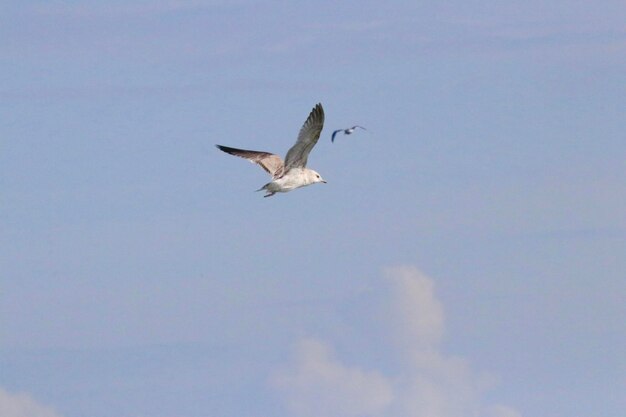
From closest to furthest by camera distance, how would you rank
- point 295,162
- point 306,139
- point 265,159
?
point 306,139, point 295,162, point 265,159

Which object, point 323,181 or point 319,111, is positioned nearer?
point 319,111

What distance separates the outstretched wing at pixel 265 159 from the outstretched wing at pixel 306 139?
134 centimetres

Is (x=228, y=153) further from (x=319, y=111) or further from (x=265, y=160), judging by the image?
(x=319, y=111)

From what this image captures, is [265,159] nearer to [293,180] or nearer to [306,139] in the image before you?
[293,180]

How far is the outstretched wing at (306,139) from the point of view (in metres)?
91.7

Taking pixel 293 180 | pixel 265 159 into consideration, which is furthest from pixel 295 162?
pixel 265 159

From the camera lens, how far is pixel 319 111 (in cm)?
9156

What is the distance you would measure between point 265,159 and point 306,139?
712 centimetres

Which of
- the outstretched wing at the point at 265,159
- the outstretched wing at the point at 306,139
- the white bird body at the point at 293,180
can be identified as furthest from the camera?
the outstretched wing at the point at 265,159

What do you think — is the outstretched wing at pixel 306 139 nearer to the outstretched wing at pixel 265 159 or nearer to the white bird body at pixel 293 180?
the white bird body at pixel 293 180

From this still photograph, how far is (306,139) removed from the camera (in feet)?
306

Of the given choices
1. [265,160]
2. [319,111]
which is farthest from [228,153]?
[319,111]

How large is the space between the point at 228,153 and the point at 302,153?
8566 mm

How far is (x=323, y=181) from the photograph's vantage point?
98.4 meters
